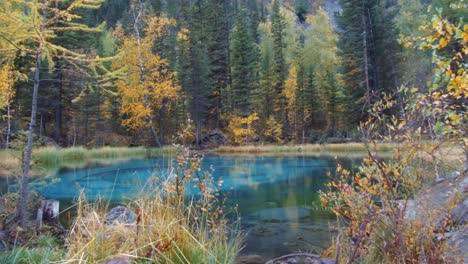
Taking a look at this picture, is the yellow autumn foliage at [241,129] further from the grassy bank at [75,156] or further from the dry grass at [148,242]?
the dry grass at [148,242]

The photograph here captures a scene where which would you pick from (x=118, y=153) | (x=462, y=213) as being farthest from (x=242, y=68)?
(x=462, y=213)

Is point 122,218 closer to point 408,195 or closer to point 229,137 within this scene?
point 408,195

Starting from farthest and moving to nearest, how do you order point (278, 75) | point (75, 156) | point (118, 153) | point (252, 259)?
point (278, 75), point (118, 153), point (75, 156), point (252, 259)

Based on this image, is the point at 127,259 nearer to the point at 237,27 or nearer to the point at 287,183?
the point at 287,183

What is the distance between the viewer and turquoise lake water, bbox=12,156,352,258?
6.42 m

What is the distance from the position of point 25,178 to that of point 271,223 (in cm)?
415

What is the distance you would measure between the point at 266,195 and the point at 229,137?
20981mm

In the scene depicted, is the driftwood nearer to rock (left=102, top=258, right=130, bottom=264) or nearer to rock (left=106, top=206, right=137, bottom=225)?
rock (left=106, top=206, right=137, bottom=225)

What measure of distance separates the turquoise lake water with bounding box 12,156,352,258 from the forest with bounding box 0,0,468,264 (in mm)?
63

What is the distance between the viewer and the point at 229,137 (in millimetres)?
32094

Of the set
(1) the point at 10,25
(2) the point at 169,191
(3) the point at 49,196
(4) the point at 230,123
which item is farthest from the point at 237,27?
(2) the point at 169,191

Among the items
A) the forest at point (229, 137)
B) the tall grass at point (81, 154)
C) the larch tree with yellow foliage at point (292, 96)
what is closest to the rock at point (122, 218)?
the forest at point (229, 137)

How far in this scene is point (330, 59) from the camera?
41625 mm

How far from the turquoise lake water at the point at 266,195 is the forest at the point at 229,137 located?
63 mm
